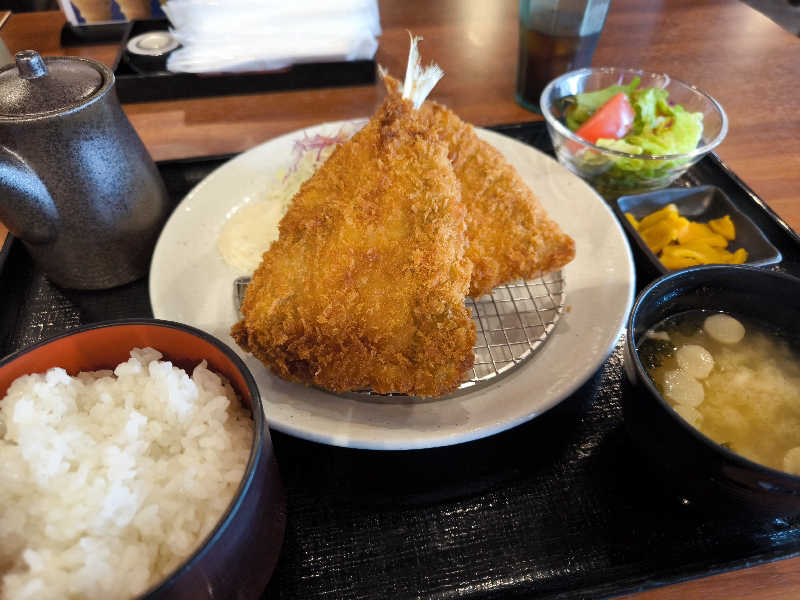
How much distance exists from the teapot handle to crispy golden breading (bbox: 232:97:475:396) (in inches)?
24.1

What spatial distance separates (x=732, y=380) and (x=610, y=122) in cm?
130

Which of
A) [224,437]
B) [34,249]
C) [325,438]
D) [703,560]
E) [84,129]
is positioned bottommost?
[703,560]

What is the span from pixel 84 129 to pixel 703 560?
1.79 m

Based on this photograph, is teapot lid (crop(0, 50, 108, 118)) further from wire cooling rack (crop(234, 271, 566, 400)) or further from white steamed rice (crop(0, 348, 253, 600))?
white steamed rice (crop(0, 348, 253, 600))

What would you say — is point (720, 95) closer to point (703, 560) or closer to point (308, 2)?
point (308, 2)

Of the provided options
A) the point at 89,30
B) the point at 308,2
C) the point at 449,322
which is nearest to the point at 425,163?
the point at 449,322

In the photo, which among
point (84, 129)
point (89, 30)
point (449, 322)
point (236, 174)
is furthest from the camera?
point (89, 30)

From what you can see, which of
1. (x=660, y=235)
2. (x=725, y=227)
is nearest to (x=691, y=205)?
(x=725, y=227)

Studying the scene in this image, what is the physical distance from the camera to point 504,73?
287 centimetres

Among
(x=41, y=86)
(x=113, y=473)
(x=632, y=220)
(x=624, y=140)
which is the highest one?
(x=41, y=86)

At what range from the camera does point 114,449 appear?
89 cm

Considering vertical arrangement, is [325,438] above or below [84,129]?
below

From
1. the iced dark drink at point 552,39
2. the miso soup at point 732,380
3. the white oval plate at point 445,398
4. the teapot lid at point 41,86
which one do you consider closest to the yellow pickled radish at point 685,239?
the white oval plate at point 445,398

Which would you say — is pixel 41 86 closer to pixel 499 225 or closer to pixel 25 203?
pixel 25 203
